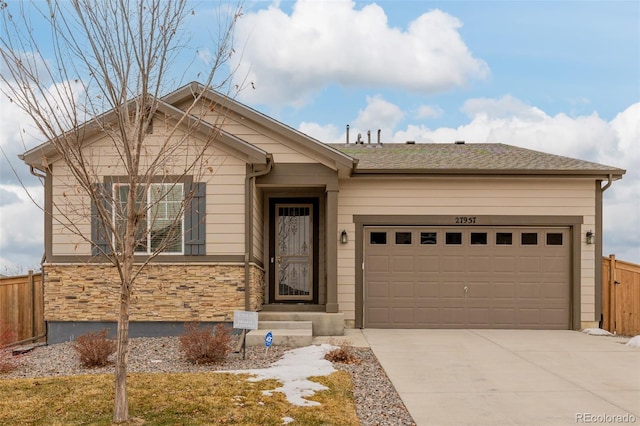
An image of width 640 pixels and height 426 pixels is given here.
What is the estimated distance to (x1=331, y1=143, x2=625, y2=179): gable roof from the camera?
13.3m

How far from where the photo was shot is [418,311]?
43.9ft

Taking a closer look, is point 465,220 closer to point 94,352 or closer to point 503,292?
point 503,292

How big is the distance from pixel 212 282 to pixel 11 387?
4360mm

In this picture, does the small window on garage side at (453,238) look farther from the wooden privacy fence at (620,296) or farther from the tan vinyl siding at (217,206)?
the tan vinyl siding at (217,206)

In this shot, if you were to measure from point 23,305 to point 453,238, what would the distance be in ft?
30.5

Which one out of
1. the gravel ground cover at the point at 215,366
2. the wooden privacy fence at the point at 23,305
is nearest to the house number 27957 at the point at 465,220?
the gravel ground cover at the point at 215,366

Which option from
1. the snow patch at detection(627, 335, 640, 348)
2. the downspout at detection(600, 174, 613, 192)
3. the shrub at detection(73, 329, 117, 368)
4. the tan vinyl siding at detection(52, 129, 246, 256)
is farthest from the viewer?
the downspout at detection(600, 174, 613, 192)

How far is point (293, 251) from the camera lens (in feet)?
45.3

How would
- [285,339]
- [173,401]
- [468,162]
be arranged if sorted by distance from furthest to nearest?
[468,162] < [285,339] < [173,401]

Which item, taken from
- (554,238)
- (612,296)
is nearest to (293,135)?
(554,238)

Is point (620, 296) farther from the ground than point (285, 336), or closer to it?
farther from the ground

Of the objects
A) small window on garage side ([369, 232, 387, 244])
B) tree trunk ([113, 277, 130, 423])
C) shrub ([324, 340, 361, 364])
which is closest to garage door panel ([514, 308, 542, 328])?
small window on garage side ([369, 232, 387, 244])

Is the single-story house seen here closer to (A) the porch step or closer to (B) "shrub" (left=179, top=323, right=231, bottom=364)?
(A) the porch step

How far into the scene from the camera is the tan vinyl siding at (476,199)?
13.5 metres
